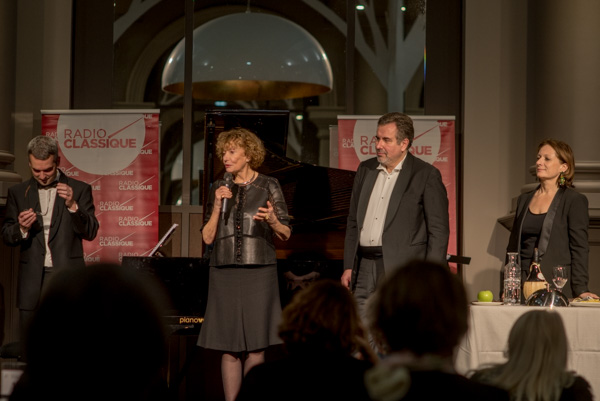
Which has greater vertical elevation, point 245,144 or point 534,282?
point 245,144

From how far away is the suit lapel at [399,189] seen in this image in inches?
169

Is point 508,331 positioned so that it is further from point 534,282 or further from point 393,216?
point 393,216

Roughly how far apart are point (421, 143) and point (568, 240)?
2.06 m

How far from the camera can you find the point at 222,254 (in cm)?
450

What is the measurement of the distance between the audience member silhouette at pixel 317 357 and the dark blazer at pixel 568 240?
276 centimetres

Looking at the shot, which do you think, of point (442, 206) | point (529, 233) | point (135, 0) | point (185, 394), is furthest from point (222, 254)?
point (135, 0)

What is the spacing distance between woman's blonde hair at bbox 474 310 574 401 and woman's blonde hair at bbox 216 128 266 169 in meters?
2.61

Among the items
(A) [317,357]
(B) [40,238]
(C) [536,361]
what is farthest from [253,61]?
(A) [317,357]

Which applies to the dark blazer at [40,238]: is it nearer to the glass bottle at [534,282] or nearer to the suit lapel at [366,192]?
the suit lapel at [366,192]

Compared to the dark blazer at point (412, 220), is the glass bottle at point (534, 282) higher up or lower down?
lower down

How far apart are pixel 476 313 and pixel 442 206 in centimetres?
71

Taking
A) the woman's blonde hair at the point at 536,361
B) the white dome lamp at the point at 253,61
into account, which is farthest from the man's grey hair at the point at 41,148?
the woman's blonde hair at the point at 536,361

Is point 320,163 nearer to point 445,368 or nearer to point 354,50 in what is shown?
point 354,50

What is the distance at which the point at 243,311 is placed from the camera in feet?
14.7
